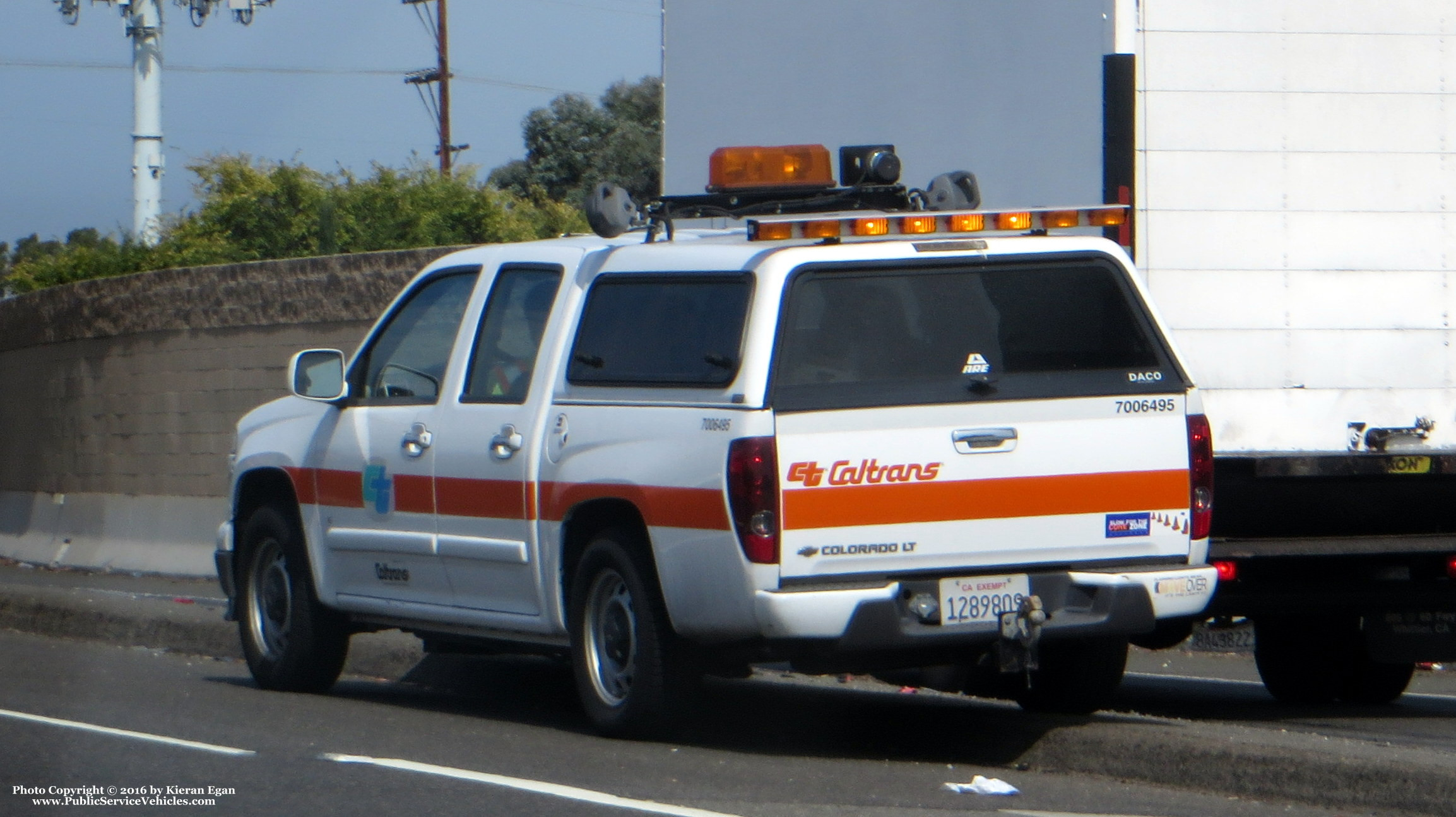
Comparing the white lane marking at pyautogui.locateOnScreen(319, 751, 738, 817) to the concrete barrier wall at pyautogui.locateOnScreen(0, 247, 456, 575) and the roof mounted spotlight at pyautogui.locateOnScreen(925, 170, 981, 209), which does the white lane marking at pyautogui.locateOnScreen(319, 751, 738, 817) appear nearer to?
the roof mounted spotlight at pyautogui.locateOnScreen(925, 170, 981, 209)

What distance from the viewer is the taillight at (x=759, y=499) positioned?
662cm

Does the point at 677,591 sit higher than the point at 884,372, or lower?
lower

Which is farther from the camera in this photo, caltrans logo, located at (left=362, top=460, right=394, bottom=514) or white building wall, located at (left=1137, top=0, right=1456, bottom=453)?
caltrans logo, located at (left=362, top=460, right=394, bottom=514)

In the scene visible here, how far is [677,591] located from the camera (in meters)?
6.99

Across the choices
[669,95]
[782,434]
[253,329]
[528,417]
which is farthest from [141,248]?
[782,434]

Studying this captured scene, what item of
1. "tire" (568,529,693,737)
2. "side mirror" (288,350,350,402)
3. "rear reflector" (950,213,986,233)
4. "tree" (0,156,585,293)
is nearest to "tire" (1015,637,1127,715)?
"tire" (568,529,693,737)

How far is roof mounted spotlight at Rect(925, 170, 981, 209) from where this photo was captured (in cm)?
820

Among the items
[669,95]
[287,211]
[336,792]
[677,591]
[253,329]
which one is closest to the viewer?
[336,792]

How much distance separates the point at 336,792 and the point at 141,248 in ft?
58.9

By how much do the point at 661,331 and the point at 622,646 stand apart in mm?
1177

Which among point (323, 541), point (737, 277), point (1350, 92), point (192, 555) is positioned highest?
point (1350, 92)

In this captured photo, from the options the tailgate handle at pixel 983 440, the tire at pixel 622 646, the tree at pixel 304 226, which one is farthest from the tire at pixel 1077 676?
the tree at pixel 304 226

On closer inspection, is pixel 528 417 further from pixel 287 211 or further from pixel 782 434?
pixel 287 211

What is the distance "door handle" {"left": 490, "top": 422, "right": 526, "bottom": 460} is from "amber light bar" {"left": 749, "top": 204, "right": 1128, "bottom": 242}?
1.32 meters
